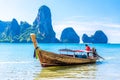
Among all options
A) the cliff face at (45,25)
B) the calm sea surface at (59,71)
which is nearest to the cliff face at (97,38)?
the cliff face at (45,25)

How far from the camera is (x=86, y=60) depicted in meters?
29.0

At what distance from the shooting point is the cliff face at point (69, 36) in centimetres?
19150

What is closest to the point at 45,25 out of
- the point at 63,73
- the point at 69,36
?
the point at 69,36

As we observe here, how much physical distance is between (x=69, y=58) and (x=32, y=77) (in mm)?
7049

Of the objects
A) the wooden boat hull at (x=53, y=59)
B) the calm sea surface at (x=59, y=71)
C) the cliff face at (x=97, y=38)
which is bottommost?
the cliff face at (x=97, y=38)

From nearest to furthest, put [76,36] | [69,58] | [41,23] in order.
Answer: [69,58] → [41,23] → [76,36]

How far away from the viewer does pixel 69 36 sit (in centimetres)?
19138

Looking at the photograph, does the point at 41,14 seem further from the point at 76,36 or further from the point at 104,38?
the point at 104,38

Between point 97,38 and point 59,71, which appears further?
point 97,38

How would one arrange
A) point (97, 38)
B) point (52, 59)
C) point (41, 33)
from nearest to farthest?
point (52, 59) < point (41, 33) < point (97, 38)

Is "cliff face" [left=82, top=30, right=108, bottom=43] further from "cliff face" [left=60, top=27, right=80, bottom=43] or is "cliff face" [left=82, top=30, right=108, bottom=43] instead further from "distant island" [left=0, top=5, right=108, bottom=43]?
"cliff face" [left=60, top=27, right=80, bottom=43]

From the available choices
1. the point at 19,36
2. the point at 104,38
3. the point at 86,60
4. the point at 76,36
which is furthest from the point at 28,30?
the point at 86,60

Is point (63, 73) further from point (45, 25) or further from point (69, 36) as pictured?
point (69, 36)

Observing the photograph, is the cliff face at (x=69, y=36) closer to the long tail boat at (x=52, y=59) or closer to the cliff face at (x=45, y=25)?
the cliff face at (x=45, y=25)
